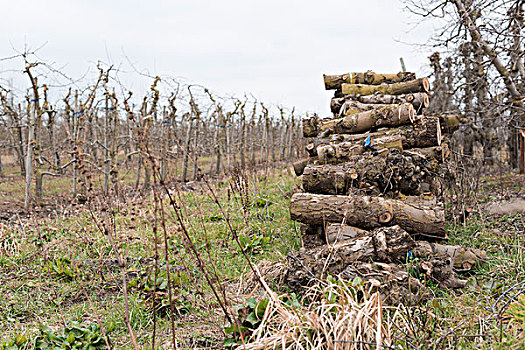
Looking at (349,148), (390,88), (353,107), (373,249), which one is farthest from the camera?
(390,88)

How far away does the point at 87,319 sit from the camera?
148 inches

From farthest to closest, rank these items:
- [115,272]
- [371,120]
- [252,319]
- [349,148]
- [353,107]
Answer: [353,107]
[371,120]
[349,148]
[115,272]
[252,319]

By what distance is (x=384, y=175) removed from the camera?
15.5 ft

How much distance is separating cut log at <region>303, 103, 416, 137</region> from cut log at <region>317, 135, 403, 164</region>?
372 millimetres

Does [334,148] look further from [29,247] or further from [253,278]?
[29,247]

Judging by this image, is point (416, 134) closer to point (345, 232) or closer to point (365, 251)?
point (345, 232)

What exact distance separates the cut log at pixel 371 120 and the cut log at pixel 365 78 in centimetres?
139

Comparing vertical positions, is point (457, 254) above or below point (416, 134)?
below

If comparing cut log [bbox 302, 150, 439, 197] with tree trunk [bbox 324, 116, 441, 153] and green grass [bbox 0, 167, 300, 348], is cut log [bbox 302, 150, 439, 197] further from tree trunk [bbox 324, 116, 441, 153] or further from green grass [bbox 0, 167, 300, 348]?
green grass [bbox 0, 167, 300, 348]

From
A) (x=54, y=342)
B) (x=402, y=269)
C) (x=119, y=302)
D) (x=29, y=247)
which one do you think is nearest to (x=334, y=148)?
(x=402, y=269)

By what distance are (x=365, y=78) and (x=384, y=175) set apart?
2959mm

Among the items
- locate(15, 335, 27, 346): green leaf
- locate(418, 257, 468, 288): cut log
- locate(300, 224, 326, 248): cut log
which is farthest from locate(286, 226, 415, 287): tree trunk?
locate(15, 335, 27, 346): green leaf

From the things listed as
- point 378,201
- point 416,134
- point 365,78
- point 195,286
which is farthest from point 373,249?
point 365,78

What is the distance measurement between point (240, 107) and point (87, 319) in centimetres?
1254
